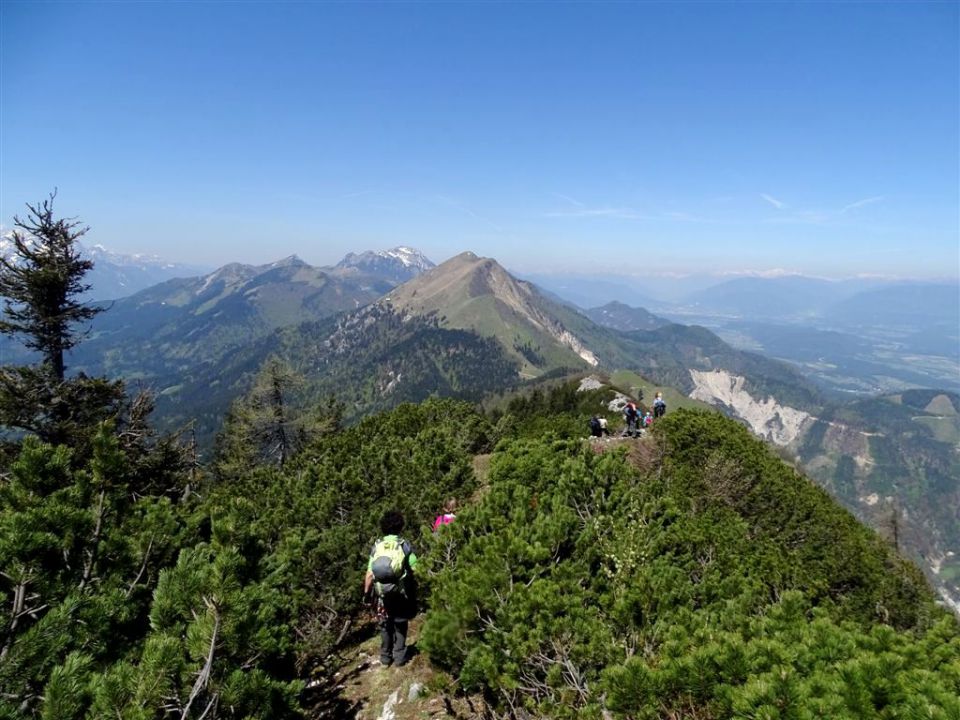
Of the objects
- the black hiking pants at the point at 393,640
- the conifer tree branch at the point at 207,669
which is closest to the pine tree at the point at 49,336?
the black hiking pants at the point at 393,640

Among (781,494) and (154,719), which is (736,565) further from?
(781,494)

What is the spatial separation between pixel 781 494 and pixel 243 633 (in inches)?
810

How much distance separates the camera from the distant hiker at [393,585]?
28.7 feet

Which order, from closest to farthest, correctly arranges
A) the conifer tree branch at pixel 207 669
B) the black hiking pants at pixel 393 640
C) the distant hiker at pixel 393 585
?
1. the conifer tree branch at pixel 207 669
2. the distant hiker at pixel 393 585
3. the black hiking pants at pixel 393 640

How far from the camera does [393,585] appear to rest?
8.77 metres

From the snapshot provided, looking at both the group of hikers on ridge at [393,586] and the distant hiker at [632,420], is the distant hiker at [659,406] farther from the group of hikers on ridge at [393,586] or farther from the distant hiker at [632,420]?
the group of hikers on ridge at [393,586]

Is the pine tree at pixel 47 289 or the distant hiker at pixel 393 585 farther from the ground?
the pine tree at pixel 47 289

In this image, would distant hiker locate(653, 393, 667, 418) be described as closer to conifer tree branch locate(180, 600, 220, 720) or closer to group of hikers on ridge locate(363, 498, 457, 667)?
group of hikers on ridge locate(363, 498, 457, 667)

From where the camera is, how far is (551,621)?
614 cm

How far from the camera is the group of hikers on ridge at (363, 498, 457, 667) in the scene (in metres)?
8.77

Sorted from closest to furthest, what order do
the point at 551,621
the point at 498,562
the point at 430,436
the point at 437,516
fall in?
1. the point at 551,621
2. the point at 498,562
3. the point at 437,516
4. the point at 430,436

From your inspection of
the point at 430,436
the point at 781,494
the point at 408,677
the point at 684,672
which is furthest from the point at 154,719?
the point at 781,494

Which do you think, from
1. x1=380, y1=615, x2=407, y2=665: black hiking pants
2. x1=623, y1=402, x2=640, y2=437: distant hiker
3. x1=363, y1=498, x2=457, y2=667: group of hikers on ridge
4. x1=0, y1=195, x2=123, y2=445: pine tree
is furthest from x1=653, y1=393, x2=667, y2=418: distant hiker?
x1=0, y1=195, x2=123, y2=445: pine tree

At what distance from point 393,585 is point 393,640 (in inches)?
78.6
